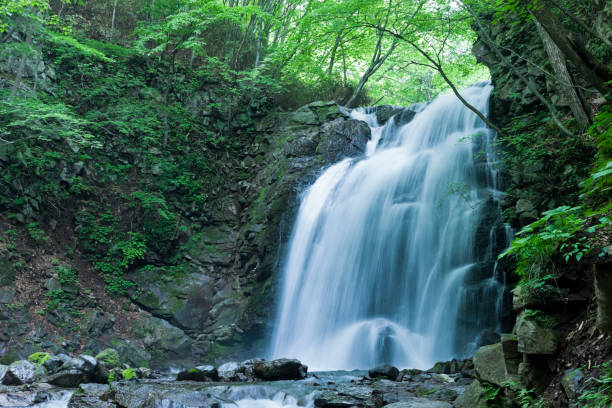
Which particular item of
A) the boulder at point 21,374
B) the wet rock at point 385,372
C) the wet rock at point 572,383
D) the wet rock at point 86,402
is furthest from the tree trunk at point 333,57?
the wet rock at point 572,383

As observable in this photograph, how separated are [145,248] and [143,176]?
258 cm

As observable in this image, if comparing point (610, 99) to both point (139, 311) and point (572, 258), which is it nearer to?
point (572, 258)

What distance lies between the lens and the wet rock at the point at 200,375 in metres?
7.23

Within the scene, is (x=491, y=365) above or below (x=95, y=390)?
above

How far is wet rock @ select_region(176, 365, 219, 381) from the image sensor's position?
723cm

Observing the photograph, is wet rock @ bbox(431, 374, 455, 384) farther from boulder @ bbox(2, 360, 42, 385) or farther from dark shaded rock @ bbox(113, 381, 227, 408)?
boulder @ bbox(2, 360, 42, 385)

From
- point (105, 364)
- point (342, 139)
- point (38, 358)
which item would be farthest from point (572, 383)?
point (342, 139)

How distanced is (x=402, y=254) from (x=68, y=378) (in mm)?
6846

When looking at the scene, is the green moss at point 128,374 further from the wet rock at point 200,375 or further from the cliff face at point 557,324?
the cliff face at point 557,324

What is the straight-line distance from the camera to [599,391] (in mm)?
2234

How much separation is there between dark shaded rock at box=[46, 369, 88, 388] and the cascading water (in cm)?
445

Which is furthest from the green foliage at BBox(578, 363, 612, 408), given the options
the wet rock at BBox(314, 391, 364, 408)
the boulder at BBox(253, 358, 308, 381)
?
the boulder at BBox(253, 358, 308, 381)

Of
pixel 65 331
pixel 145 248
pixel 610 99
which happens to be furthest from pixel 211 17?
pixel 610 99

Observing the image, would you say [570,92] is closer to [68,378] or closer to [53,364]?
[68,378]
